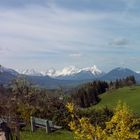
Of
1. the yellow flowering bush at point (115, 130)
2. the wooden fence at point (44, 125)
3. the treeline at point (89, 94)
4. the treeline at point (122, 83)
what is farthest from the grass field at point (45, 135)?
the treeline at point (122, 83)

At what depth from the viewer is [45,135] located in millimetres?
34156

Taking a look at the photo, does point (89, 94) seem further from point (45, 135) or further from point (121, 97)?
point (45, 135)

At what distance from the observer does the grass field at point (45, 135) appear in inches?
1298

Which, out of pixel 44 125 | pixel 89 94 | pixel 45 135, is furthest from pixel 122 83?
pixel 45 135

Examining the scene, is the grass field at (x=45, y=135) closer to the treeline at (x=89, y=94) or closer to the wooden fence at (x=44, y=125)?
the wooden fence at (x=44, y=125)

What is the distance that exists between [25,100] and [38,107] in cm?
227

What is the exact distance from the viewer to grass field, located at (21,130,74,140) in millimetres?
32978

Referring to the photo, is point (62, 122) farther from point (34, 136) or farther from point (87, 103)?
point (87, 103)

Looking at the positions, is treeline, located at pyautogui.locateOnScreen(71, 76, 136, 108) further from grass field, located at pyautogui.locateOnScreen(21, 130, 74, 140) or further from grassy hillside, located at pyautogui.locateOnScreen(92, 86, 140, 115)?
grass field, located at pyautogui.locateOnScreen(21, 130, 74, 140)

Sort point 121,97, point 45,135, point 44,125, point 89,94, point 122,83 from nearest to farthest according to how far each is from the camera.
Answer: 1. point 45,135
2. point 44,125
3. point 121,97
4. point 89,94
5. point 122,83

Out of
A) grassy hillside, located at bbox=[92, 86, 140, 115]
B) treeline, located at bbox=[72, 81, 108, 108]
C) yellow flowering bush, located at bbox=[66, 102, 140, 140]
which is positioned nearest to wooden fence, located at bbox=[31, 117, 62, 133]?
yellow flowering bush, located at bbox=[66, 102, 140, 140]

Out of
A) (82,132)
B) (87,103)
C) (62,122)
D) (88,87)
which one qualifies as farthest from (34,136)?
(88,87)

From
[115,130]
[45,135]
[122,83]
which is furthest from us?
[122,83]

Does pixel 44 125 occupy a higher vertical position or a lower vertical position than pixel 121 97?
higher
